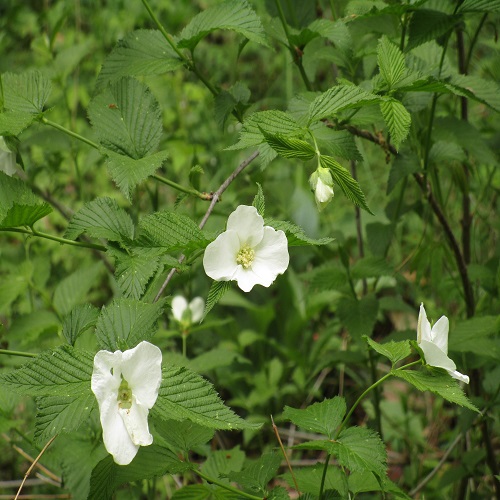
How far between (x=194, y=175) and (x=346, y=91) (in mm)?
272

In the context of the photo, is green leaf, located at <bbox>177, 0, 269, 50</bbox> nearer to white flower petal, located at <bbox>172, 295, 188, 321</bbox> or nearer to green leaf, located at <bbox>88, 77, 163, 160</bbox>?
green leaf, located at <bbox>88, 77, 163, 160</bbox>

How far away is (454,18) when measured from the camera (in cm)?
112

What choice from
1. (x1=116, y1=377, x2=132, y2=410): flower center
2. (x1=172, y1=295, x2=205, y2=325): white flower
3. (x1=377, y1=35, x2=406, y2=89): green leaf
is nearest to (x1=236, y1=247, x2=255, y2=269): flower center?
(x1=116, y1=377, x2=132, y2=410): flower center

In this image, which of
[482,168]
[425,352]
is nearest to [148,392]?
[425,352]

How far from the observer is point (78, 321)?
0.99 metres

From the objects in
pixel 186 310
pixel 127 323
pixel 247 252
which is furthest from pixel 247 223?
pixel 186 310

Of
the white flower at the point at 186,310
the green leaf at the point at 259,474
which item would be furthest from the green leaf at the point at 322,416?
the white flower at the point at 186,310

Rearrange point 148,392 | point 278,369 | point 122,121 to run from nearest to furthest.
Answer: point 148,392 < point 122,121 < point 278,369

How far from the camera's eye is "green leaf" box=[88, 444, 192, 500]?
0.92 meters

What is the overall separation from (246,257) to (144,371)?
21 cm

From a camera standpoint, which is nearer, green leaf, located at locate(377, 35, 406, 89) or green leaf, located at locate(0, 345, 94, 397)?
green leaf, located at locate(0, 345, 94, 397)

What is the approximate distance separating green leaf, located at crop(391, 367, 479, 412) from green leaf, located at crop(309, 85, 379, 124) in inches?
13.5

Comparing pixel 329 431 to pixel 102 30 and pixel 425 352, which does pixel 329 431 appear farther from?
pixel 102 30

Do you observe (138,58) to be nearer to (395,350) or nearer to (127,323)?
(127,323)
